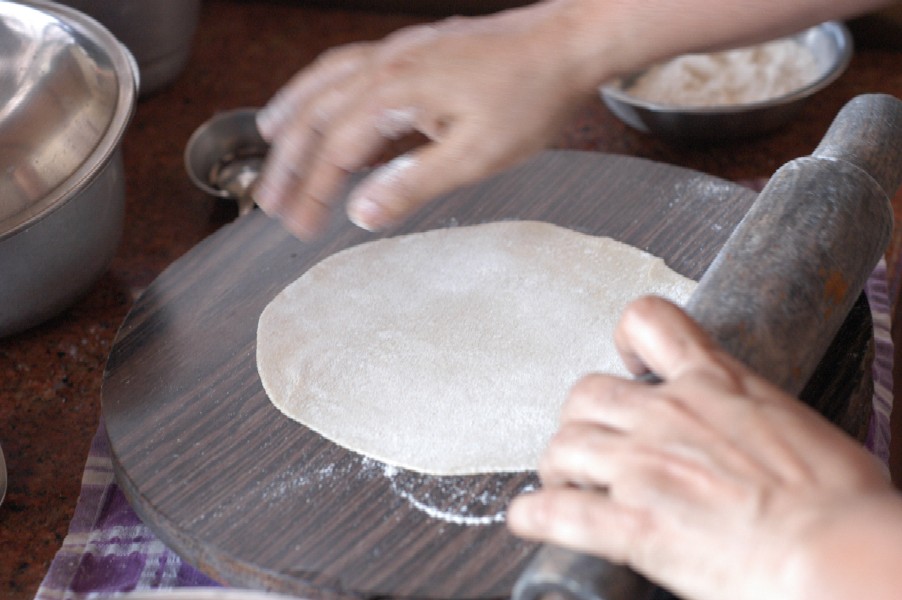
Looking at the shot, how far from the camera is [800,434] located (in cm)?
67

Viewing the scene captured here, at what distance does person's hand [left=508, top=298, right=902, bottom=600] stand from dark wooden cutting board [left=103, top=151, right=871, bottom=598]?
0.18m

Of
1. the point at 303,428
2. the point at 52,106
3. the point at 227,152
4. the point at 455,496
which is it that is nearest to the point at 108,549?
the point at 303,428

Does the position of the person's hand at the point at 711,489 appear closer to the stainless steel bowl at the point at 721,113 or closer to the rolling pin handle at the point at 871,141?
the rolling pin handle at the point at 871,141

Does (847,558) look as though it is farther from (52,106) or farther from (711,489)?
(52,106)

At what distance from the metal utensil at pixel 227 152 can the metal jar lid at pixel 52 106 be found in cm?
29

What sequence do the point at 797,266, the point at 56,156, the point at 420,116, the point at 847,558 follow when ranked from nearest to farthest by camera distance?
the point at 847,558
the point at 797,266
the point at 420,116
the point at 56,156

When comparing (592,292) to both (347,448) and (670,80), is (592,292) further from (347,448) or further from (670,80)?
(670,80)

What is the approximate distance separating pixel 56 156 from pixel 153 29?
0.59m

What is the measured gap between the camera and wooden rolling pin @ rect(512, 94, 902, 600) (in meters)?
0.81

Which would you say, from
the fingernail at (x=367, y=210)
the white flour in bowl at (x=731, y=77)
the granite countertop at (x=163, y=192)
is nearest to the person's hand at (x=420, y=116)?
the fingernail at (x=367, y=210)

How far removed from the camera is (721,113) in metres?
1.43

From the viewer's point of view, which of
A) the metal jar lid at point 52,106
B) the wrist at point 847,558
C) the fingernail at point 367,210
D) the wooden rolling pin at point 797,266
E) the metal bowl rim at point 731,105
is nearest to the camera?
the wrist at point 847,558

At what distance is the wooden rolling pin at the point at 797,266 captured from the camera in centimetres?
81

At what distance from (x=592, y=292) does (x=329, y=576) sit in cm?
45
